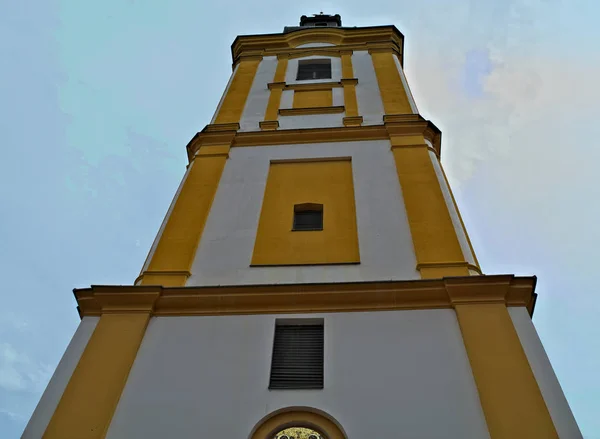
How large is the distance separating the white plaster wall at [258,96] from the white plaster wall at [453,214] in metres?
4.61

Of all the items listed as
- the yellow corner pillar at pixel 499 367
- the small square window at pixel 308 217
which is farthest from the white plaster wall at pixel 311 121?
the yellow corner pillar at pixel 499 367

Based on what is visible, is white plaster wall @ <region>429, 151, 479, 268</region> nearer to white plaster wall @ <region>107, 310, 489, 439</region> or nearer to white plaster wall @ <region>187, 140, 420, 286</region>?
white plaster wall @ <region>187, 140, 420, 286</region>

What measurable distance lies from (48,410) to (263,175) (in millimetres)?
6394

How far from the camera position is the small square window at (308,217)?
1078 centimetres

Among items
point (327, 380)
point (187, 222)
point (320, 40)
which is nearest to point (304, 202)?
point (187, 222)

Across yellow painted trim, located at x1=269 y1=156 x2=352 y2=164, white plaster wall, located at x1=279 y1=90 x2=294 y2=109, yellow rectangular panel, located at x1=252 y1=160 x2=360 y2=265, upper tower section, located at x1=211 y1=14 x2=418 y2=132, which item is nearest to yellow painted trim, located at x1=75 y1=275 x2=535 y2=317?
yellow rectangular panel, located at x1=252 y1=160 x2=360 y2=265

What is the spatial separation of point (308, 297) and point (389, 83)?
9519 millimetres

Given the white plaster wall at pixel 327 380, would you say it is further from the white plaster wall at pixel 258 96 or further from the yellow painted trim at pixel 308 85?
the yellow painted trim at pixel 308 85

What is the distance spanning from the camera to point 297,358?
790 centimetres

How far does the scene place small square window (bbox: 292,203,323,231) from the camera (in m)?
10.8

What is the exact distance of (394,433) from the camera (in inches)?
259

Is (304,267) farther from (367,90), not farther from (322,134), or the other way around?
(367,90)

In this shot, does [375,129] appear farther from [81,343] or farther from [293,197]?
[81,343]

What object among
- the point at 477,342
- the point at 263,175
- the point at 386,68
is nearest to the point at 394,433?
the point at 477,342
